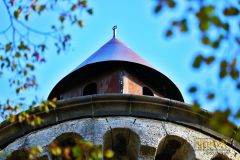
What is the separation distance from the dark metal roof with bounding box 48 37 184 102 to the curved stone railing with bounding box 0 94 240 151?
10.5 feet

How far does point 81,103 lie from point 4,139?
5.26 feet

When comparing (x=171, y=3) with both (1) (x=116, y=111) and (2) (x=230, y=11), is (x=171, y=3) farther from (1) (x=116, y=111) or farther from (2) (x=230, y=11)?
(1) (x=116, y=111)

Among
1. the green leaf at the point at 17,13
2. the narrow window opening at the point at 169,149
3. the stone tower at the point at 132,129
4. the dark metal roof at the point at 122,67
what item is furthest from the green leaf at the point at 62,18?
the dark metal roof at the point at 122,67

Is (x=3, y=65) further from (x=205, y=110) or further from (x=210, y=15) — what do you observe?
(x=205, y=110)

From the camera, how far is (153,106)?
14883 mm

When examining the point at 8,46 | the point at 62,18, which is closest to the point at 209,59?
the point at 62,18

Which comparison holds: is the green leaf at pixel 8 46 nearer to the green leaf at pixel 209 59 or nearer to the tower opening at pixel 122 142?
the green leaf at pixel 209 59

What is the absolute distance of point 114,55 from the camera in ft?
59.9

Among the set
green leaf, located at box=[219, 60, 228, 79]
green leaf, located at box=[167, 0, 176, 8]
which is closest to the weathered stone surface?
green leaf, located at box=[219, 60, 228, 79]

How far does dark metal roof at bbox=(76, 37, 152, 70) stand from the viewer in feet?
59.3

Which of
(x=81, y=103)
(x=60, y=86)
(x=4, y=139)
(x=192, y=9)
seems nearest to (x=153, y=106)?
(x=81, y=103)

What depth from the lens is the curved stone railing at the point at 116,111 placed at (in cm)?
1471

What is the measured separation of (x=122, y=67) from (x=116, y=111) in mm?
3574

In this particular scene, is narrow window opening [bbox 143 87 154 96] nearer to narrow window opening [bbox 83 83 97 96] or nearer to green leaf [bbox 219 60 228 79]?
narrow window opening [bbox 83 83 97 96]
